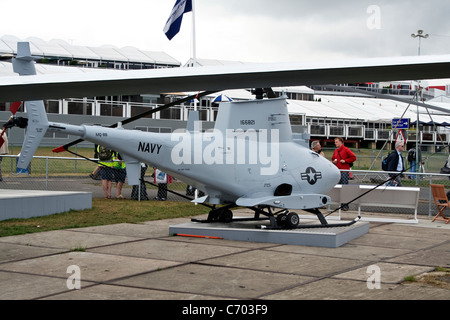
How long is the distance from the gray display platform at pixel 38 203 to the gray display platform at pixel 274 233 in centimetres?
381

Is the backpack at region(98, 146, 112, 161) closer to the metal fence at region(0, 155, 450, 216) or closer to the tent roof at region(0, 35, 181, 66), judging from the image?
the metal fence at region(0, 155, 450, 216)

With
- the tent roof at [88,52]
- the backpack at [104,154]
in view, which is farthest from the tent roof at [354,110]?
the backpack at [104,154]

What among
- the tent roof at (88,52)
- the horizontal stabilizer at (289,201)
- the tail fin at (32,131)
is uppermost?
the tent roof at (88,52)

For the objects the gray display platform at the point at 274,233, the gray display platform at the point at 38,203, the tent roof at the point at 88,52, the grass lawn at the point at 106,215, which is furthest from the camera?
the tent roof at the point at 88,52

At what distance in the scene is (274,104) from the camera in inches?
484

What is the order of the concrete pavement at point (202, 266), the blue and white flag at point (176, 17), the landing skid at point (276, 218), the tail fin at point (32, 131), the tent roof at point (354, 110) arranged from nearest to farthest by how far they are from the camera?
1. the concrete pavement at point (202, 266)
2. the tail fin at point (32, 131)
3. the landing skid at point (276, 218)
4. the blue and white flag at point (176, 17)
5. the tent roof at point (354, 110)

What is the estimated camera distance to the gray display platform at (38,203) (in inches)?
543

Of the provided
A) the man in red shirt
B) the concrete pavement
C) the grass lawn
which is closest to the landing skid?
the concrete pavement

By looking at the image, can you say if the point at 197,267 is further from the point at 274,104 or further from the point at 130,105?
the point at 130,105

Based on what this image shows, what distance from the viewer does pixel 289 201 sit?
12.2 metres

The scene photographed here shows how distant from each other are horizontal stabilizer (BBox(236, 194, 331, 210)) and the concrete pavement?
0.81m

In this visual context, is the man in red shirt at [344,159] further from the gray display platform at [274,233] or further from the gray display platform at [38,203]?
the gray display platform at [38,203]

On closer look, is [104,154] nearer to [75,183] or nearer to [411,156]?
[75,183]
